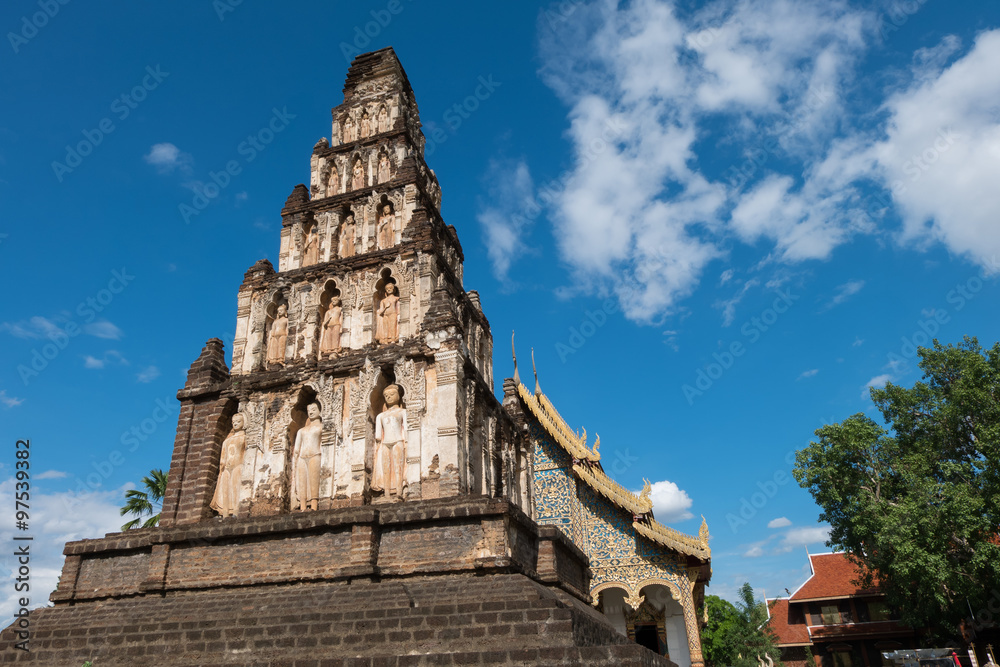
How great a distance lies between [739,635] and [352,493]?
90.7 ft

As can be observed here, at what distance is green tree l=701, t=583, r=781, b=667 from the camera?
2855 cm

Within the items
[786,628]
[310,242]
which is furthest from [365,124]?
[786,628]

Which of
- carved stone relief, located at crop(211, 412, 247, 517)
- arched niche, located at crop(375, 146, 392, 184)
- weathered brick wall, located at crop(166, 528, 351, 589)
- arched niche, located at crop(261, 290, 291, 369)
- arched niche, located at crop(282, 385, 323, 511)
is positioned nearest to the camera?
weathered brick wall, located at crop(166, 528, 351, 589)

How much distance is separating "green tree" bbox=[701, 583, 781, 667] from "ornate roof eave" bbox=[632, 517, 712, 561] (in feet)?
55.6

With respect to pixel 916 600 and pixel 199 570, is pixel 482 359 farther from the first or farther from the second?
pixel 916 600

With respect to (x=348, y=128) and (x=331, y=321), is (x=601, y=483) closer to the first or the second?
(x=331, y=321)

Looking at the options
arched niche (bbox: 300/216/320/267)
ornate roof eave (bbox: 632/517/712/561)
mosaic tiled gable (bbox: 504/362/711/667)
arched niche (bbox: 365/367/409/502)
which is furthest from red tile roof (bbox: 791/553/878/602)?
arched niche (bbox: 300/216/320/267)

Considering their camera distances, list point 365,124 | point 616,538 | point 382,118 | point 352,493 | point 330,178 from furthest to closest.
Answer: point 616,538, point 365,124, point 382,118, point 330,178, point 352,493

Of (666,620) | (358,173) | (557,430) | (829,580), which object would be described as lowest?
(666,620)

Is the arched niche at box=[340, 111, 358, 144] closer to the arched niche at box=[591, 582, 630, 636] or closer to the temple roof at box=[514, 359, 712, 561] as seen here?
the temple roof at box=[514, 359, 712, 561]

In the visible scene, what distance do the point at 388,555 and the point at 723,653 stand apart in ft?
99.5

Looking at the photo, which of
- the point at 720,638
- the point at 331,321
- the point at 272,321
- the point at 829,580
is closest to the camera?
the point at 331,321

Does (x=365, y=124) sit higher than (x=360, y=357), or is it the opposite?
(x=365, y=124)

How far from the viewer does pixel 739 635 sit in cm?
3070
